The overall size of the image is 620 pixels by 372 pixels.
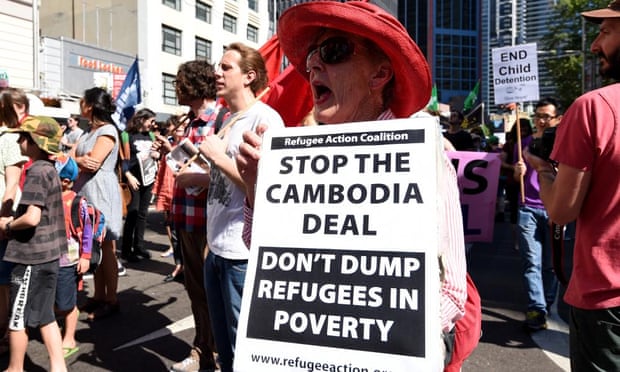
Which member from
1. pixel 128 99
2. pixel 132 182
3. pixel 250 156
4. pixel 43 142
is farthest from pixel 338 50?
pixel 128 99

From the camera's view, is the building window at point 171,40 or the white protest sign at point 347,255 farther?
the building window at point 171,40

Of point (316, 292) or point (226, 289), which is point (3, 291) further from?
point (316, 292)

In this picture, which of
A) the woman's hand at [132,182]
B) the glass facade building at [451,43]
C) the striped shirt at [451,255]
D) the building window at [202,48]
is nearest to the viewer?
the striped shirt at [451,255]

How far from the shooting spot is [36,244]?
10.2ft

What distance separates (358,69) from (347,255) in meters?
0.59

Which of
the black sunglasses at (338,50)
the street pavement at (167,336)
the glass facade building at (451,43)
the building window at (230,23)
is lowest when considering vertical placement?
the street pavement at (167,336)

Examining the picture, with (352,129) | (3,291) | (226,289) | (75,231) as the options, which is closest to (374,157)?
(352,129)

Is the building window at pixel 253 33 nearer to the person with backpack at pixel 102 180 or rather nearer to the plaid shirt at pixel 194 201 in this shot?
the person with backpack at pixel 102 180

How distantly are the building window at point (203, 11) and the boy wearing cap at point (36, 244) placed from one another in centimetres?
2942

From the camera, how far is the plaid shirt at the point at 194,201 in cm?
335

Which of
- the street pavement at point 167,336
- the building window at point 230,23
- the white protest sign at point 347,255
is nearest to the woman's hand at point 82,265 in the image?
the street pavement at point 167,336

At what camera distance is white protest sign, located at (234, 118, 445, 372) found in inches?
42.6

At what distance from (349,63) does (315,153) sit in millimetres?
349

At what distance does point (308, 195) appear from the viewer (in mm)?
1249
